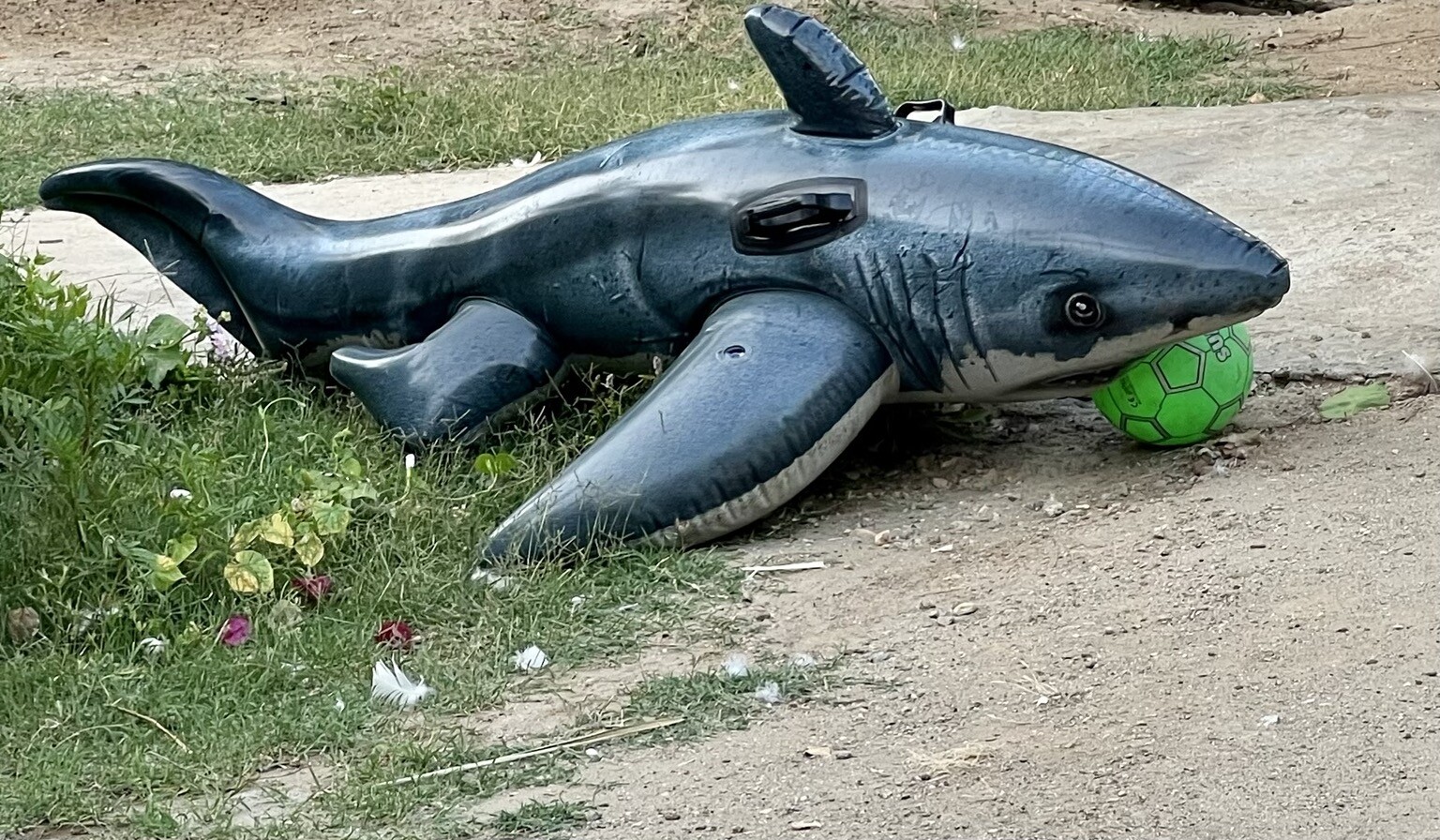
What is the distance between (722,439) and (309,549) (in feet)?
2.99

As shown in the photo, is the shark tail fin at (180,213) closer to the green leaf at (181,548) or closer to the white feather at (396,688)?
the green leaf at (181,548)

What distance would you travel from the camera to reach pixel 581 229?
15.5ft

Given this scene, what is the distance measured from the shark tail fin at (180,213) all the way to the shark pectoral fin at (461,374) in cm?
65

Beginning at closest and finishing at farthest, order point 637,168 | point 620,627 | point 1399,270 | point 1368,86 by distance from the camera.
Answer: point 620,627, point 637,168, point 1399,270, point 1368,86

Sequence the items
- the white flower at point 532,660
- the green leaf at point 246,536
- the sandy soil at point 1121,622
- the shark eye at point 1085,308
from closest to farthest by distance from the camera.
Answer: the sandy soil at point 1121,622, the white flower at point 532,660, the green leaf at point 246,536, the shark eye at point 1085,308

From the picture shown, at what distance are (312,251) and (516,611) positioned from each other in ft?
5.26

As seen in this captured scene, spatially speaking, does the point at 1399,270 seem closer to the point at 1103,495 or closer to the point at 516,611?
the point at 1103,495

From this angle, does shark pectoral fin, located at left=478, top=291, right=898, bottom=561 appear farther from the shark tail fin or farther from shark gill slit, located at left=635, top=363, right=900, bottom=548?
the shark tail fin

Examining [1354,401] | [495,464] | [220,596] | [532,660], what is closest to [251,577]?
[220,596]

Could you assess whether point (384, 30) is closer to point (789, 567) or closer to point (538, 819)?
point (789, 567)

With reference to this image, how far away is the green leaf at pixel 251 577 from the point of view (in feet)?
13.2

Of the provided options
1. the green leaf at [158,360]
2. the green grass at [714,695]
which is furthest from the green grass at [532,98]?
the green grass at [714,695]

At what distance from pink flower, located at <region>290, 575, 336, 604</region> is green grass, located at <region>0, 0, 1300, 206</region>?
418 cm

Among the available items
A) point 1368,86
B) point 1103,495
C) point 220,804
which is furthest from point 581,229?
point 1368,86
